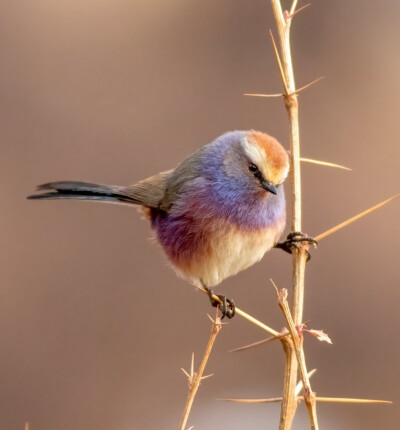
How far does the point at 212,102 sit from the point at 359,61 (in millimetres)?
1793

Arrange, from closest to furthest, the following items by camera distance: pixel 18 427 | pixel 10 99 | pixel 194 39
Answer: pixel 18 427
pixel 10 99
pixel 194 39

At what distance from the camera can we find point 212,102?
8727mm

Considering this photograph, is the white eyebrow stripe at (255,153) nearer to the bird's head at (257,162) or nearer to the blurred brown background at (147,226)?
the bird's head at (257,162)

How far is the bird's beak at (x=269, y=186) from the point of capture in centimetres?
338

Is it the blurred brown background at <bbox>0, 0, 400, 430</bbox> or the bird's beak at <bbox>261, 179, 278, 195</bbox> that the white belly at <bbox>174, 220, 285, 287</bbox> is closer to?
the bird's beak at <bbox>261, 179, 278, 195</bbox>

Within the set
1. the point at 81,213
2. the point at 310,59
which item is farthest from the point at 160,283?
the point at 310,59

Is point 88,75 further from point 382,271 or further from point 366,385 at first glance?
point 366,385

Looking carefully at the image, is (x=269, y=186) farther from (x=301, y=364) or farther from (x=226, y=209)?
(x=301, y=364)

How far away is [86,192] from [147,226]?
128cm

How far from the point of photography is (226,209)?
3.54m

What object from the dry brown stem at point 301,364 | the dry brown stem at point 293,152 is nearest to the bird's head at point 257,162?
the dry brown stem at point 293,152

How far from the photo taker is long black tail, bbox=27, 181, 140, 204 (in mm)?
3754

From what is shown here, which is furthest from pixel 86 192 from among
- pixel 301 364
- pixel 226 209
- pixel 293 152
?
pixel 301 364

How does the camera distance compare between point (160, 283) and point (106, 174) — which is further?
point (106, 174)
